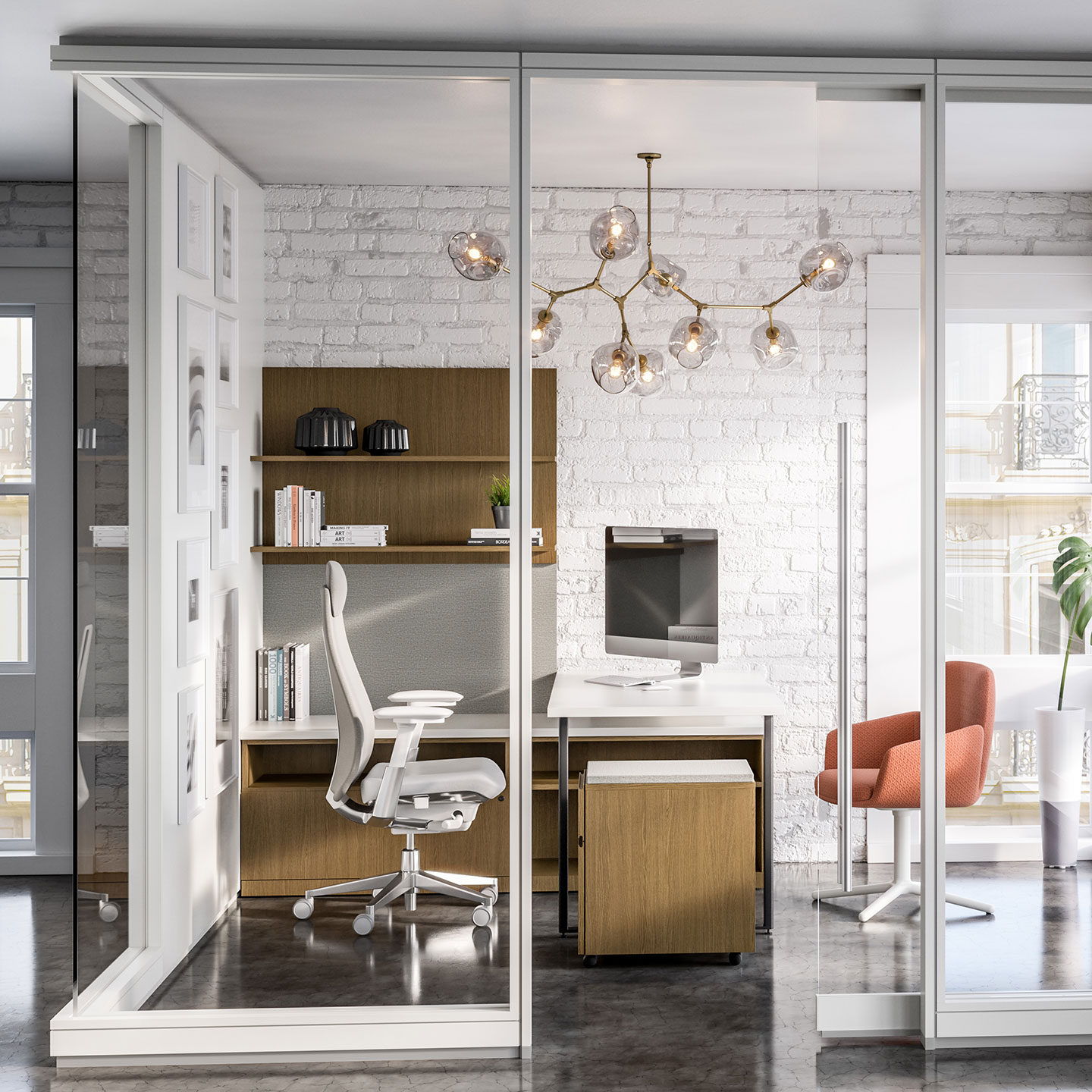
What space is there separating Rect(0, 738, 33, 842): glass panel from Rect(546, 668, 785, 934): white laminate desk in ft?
6.94

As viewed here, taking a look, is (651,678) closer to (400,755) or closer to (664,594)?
(664,594)

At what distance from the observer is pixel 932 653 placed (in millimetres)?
2830

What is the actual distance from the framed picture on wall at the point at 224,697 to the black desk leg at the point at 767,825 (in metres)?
1.79

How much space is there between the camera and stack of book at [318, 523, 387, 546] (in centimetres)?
411

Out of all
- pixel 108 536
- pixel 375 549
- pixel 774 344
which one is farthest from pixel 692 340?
pixel 108 536

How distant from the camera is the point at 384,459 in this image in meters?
4.11

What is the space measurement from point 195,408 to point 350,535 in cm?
96

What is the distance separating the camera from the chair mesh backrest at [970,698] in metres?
2.84

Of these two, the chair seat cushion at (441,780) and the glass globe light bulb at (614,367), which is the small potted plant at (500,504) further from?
the chair seat cushion at (441,780)

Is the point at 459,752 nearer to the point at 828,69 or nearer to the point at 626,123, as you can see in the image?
the point at 626,123

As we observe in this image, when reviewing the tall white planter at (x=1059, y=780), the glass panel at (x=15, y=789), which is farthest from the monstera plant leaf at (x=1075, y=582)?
the glass panel at (x=15, y=789)

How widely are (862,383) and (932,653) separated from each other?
72 cm

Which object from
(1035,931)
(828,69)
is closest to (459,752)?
(1035,931)

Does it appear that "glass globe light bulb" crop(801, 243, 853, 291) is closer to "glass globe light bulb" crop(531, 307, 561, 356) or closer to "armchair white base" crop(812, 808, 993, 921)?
"glass globe light bulb" crop(531, 307, 561, 356)
